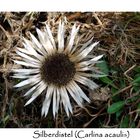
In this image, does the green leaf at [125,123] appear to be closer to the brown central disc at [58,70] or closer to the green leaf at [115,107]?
the green leaf at [115,107]

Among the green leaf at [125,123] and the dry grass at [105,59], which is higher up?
the dry grass at [105,59]

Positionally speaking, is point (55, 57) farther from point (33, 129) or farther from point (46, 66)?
point (33, 129)
